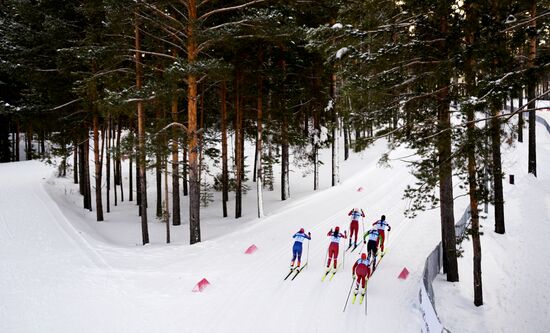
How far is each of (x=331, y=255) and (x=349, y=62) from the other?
5.75 metres

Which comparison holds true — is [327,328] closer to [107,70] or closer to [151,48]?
[107,70]

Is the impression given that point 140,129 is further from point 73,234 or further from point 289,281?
point 289,281

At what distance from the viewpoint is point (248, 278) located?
10.7 metres

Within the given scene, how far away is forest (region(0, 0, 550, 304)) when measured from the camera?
25.3 ft

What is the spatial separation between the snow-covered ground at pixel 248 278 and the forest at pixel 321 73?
1.60 meters

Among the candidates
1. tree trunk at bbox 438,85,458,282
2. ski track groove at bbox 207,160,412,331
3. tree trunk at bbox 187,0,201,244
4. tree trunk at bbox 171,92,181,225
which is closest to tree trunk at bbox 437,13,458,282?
tree trunk at bbox 438,85,458,282

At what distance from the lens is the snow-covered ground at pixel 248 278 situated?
8.39m

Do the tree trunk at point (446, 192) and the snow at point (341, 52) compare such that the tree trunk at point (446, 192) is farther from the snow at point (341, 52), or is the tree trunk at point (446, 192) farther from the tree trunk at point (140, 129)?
the tree trunk at point (140, 129)

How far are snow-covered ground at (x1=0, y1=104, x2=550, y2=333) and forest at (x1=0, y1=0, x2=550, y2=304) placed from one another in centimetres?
160

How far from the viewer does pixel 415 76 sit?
31.5 feet

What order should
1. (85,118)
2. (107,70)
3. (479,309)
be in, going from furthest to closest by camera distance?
(85,118) → (107,70) → (479,309)

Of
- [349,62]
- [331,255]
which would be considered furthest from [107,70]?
[331,255]

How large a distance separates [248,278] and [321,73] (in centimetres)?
1414

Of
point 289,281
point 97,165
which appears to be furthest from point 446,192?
point 97,165
